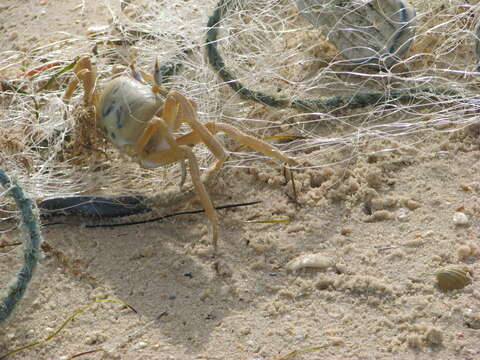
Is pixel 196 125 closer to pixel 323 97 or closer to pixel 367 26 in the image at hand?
pixel 323 97

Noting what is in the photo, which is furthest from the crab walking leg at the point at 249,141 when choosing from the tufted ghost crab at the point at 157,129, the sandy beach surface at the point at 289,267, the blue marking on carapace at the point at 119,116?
the blue marking on carapace at the point at 119,116

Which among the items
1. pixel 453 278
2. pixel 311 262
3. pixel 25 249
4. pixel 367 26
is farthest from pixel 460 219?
pixel 25 249

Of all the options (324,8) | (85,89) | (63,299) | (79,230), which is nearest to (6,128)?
(85,89)

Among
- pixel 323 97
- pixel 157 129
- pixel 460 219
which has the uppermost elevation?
pixel 157 129

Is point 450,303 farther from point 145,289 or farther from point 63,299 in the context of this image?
point 63,299

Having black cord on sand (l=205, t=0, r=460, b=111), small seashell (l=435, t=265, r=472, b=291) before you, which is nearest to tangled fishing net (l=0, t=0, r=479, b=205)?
black cord on sand (l=205, t=0, r=460, b=111)
